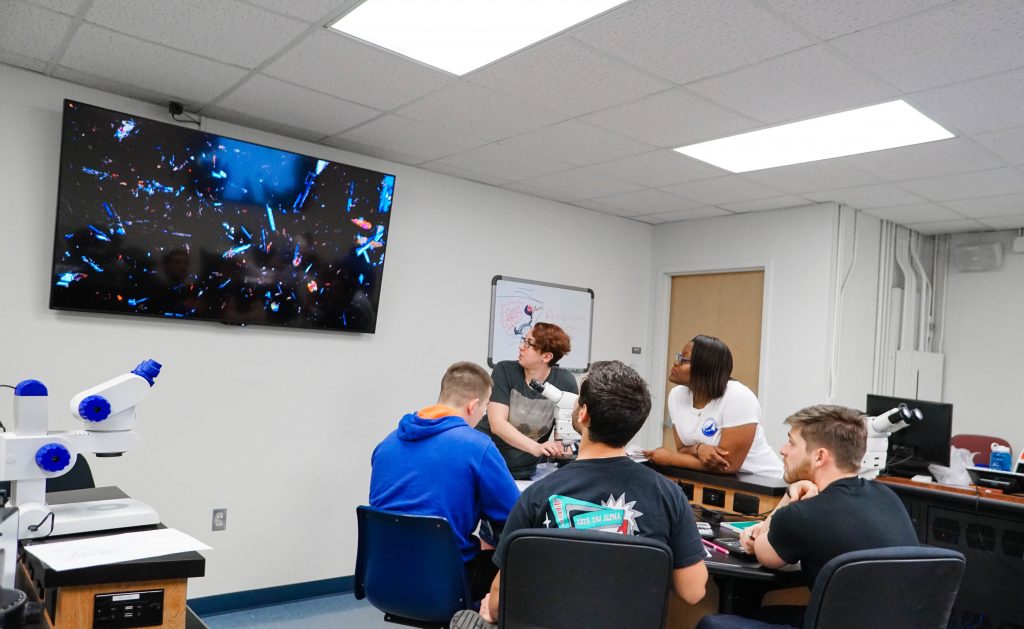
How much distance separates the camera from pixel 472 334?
14.7ft

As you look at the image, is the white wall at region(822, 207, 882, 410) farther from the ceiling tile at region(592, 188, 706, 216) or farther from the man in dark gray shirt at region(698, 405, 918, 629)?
the man in dark gray shirt at region(698, 405, 918, 629)

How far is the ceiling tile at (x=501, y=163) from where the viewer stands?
3779mm

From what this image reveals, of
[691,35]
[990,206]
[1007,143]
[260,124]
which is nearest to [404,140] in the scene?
[260,124]

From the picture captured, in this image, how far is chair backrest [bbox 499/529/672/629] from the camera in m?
1.58

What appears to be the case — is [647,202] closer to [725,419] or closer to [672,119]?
[672,119]

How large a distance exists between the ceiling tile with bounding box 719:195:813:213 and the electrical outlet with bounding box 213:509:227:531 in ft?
11.7

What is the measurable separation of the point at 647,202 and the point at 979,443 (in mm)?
2916

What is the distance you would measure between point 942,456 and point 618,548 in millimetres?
2786

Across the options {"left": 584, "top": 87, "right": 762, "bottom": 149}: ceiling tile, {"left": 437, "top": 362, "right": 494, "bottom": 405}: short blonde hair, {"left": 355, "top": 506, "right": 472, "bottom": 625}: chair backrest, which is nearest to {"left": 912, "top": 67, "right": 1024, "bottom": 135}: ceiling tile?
{"left": 584, "top": 87, "right": 762, "bottom": 149}: ceiling tile

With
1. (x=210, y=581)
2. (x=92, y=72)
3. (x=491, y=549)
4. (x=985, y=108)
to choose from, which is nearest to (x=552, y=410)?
(x=491, y=549)

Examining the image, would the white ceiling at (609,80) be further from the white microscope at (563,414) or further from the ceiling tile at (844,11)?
the white microscope at (563,414)

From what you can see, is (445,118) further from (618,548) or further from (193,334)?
(618,548)

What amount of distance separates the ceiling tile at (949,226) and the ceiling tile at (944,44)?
9.06ft

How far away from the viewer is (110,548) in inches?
56.0
